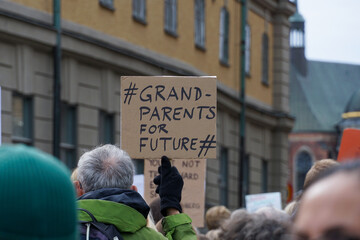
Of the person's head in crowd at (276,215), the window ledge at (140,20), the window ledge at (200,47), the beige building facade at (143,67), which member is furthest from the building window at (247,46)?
the person's head in crowd at (276,215)

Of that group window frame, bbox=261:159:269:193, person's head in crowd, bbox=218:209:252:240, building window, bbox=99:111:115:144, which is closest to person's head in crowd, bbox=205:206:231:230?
person's head in crowd, bbox=218:209:252:240

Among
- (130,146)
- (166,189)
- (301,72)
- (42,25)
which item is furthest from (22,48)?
(301,72)

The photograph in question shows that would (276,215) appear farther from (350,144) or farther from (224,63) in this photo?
(224,63)

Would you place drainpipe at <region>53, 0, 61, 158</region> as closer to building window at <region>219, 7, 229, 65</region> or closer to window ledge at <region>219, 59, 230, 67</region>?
window ledge at <region>219, 59, 230, 67</region>

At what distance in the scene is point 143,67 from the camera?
2039cm

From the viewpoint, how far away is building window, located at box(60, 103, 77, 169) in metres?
17.6

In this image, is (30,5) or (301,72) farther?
(301,72)

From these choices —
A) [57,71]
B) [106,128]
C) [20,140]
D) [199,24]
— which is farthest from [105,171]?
[199,24]

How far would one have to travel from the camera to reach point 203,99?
633 centimetres

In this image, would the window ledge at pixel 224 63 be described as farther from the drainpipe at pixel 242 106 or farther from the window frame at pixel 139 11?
the window frame at pixel 139 11

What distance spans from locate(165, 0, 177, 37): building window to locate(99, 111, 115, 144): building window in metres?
3.23

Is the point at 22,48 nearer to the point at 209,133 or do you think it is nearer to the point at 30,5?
the point at 30,5

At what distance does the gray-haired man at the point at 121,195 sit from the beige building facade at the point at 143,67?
34.8 feet

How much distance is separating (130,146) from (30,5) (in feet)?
34.2
